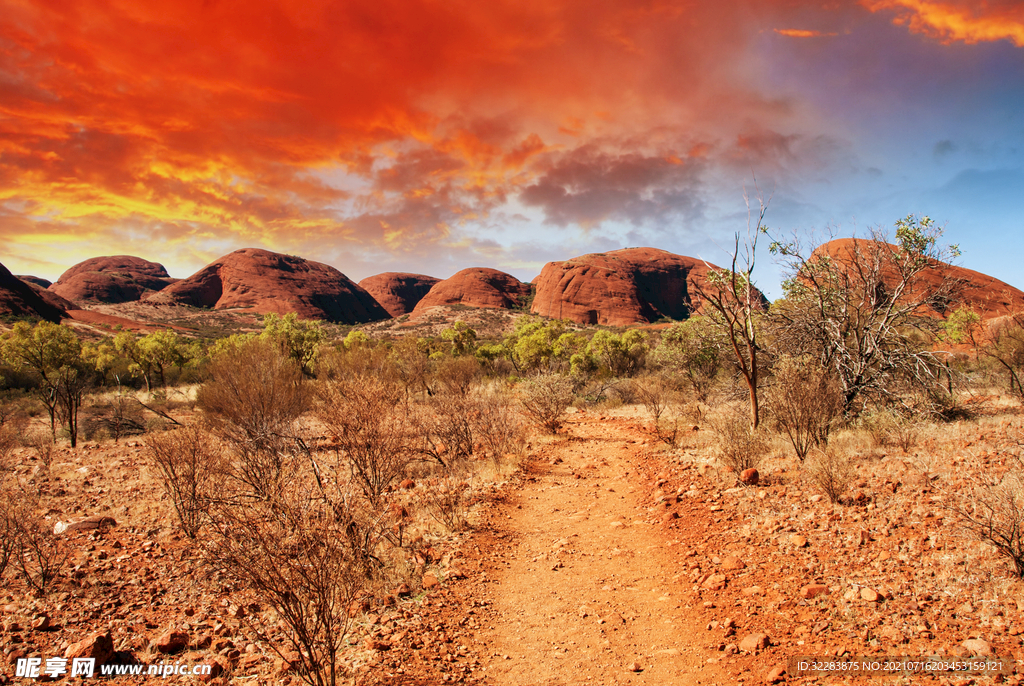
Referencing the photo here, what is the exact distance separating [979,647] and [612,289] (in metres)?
111

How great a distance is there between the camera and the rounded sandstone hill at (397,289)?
175375 millimetres

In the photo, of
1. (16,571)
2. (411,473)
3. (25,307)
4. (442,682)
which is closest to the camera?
(442,682)

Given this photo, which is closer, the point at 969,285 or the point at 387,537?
the point at 387,537

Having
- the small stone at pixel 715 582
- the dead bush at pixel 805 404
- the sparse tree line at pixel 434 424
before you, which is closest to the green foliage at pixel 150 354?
the sparse tree line at pixel 434 424

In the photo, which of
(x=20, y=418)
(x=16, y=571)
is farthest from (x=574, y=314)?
(x=16, y=571)

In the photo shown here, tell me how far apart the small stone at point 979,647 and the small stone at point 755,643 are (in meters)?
1.19

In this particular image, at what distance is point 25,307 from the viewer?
60562mm

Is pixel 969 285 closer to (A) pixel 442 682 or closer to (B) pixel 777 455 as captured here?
(B) pixel 777 455

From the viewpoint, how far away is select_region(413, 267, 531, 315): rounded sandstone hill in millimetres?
129750

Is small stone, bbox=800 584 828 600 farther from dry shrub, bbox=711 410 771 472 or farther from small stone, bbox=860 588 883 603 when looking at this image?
dry shrub, bbox=711 410 771 472

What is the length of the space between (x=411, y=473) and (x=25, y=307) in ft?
275

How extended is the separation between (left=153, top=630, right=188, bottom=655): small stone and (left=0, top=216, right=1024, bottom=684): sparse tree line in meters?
0.64

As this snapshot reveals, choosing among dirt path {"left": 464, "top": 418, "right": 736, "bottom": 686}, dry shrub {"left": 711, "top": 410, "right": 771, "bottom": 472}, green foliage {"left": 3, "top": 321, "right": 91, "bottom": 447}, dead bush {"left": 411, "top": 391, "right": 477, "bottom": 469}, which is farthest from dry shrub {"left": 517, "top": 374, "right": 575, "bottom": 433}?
green foliage {"left": 3, "top": 321, "right": 91, "bottom": 447}

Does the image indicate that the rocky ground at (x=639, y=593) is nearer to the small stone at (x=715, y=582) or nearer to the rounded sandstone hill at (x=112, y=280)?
the small stone at (x=715, y=582)
